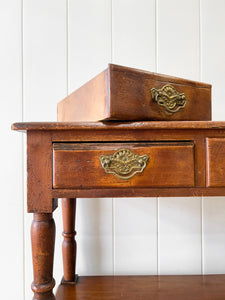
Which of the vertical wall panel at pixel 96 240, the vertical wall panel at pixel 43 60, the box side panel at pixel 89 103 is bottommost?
the vertical wall panel at pixel 96 240

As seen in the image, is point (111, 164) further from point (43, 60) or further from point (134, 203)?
point (43, 60)

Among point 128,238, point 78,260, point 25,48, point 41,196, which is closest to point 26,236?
point 78,260

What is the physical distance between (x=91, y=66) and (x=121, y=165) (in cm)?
48

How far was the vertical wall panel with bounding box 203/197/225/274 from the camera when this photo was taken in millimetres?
841

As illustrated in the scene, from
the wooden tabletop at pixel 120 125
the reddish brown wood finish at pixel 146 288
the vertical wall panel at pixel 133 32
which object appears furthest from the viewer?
the vertical wall panel at pixel 133 32

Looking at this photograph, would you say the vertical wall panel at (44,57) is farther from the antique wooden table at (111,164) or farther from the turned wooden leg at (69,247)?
the antique wooden table at (111,164)

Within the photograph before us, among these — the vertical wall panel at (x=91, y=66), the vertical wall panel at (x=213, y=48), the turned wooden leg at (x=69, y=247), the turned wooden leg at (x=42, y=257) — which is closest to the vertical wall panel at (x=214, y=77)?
the vertical wall panel at (x=213, y=48)

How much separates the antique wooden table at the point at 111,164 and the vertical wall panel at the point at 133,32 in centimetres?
45

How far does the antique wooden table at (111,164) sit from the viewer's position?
0.44 metres

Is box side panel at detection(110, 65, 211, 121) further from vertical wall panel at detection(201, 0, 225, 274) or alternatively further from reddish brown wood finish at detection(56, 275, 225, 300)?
reddish brown wood finish at detection(56, 275, 225, 300)

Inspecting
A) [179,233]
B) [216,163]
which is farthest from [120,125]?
[179,233]

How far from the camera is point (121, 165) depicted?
44cm

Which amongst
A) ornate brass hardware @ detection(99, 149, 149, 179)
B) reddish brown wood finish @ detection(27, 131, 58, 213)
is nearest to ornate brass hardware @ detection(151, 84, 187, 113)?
ornate brass hardware @ detection(99, 149, 149, 179)

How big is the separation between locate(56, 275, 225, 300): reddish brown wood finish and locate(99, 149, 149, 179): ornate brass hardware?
381 mm
